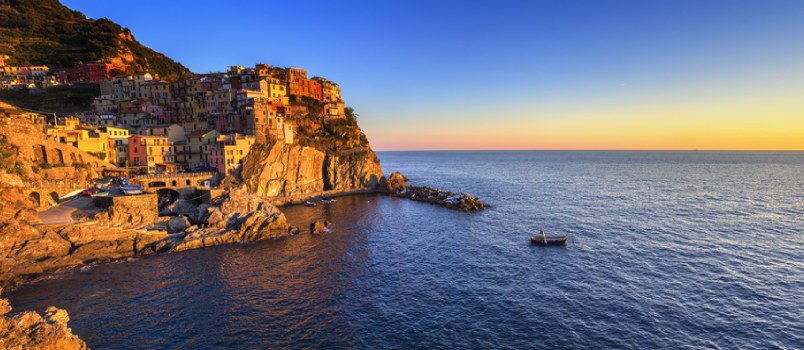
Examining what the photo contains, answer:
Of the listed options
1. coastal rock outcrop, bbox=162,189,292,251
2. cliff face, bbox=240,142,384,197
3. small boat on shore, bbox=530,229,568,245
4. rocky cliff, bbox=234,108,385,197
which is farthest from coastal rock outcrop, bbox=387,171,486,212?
coastal rock outcrop, bbox=162,189,292,251

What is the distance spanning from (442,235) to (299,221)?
25.7 meters

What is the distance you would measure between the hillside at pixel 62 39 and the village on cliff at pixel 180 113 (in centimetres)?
1045

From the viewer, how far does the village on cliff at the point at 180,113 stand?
74.8 meters

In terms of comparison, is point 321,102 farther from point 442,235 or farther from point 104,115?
point 442,235

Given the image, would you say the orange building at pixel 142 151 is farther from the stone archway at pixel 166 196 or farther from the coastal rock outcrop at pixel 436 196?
the coastal rock outcrop at pixel 436 196

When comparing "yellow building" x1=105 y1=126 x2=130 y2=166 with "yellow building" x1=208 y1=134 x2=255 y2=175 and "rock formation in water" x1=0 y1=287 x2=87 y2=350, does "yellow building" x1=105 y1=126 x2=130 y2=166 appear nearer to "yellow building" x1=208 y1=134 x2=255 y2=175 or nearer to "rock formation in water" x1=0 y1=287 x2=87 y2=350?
"yellow building" x1=208 y1=134 x2=255 y2=175

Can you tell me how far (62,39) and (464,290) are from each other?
165 meters

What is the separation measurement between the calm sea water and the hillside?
104743 millimetres

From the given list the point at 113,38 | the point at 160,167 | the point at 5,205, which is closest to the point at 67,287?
the point at 5,205

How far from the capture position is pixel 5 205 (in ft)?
143

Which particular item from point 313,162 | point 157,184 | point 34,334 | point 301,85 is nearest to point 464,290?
point 34,334

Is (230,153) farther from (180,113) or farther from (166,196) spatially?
(180,113)

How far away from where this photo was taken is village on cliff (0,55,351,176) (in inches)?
2945

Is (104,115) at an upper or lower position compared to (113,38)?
lower
